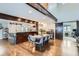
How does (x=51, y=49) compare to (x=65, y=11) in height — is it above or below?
below

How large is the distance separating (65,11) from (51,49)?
89 centimetres

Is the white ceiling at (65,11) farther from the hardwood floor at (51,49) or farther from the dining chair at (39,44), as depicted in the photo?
the dining chair at (39,44)

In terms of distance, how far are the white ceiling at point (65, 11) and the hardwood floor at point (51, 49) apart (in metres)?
0.51

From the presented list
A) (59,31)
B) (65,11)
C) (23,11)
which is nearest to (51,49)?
(59,31)

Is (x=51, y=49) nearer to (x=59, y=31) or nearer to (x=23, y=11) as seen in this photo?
(x=59, y=31)

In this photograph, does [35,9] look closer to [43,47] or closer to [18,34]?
[18,34]

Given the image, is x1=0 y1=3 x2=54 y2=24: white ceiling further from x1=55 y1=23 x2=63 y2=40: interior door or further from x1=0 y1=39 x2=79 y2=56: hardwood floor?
x1=0 y1=39 x2=79 y2=56: hardwood floor

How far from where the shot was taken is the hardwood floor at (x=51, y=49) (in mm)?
2463

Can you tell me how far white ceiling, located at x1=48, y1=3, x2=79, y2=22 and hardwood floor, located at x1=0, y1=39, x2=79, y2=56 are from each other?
1.68 feet

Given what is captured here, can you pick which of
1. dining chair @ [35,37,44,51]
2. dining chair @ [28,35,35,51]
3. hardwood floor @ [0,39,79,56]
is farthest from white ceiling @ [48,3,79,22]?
dining chair @ [28,35,35,51]

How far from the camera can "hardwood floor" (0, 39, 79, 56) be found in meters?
2.46

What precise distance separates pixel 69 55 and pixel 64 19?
2.62 ft

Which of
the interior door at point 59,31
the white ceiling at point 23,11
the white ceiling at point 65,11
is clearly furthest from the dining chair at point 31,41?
the white ceiling at point 65,11

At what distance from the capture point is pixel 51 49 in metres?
2.52
